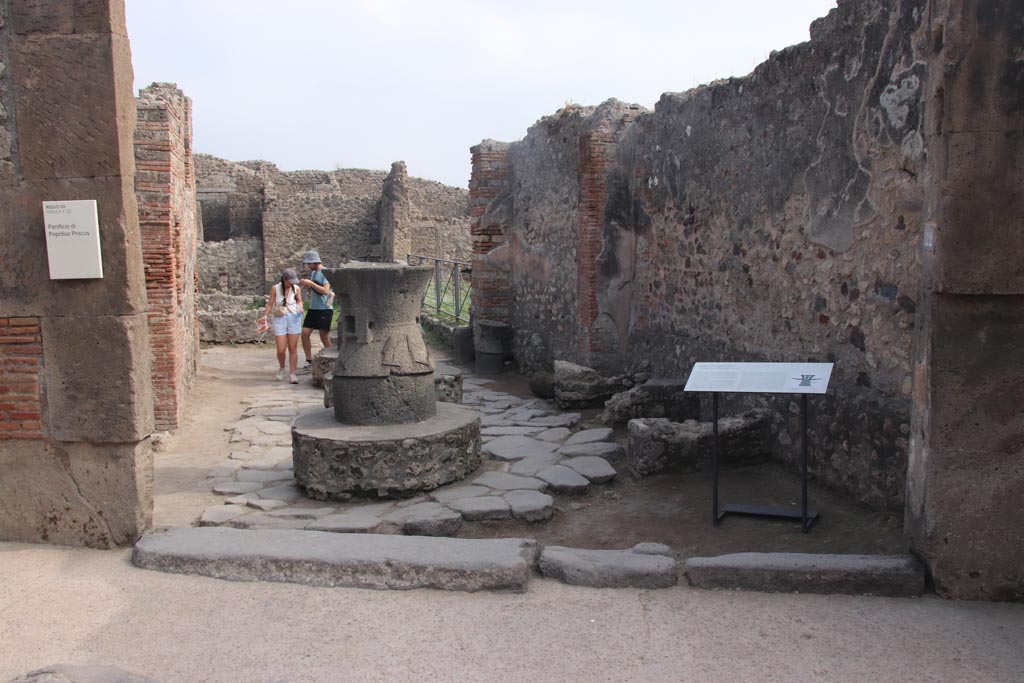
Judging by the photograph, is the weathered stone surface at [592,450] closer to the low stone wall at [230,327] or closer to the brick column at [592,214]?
the brick column at [592,214]

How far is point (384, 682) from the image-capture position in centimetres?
295

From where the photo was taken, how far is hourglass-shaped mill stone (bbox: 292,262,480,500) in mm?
5230

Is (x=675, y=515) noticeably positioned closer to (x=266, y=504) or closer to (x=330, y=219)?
(x=266, y=504)

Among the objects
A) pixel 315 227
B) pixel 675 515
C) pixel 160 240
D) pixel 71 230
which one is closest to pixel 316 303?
pixel 160 240

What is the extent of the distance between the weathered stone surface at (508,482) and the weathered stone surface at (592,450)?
27.2 inches

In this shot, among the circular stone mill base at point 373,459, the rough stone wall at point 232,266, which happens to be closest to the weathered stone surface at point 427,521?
the circular stone mill base at point 373,459

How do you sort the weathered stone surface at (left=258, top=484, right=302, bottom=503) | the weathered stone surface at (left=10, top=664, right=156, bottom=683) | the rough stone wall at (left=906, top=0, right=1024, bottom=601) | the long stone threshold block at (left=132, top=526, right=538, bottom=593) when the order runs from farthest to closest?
the weathered stone surface at (left=258, top=484, right=302, bottom=503)
the long stone threshold block at (left=132, top=526, right=538, bottom=593)
the rough stone wall at (left=906, top=0, right=1024, bottom=601)
the weathered stone surface at (left=10, top=664, right=156, bottom=683)

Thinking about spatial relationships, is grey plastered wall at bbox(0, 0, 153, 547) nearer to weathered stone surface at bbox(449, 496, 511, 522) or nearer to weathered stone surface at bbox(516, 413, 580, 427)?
weathered stone surface at bbox(449, 496, 511, 522)

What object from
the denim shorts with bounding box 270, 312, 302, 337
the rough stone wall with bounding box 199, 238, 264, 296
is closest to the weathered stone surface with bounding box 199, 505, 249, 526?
the denim shorts with bounding box 270, 312, 302, 337

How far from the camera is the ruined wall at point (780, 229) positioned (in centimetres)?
436

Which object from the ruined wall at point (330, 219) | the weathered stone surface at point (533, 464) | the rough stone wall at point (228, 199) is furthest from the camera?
the rough stone wall at point (228, 199)

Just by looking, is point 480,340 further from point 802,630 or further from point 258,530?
point 802,630

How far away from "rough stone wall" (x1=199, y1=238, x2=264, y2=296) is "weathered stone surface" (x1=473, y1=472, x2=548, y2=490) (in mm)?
19128

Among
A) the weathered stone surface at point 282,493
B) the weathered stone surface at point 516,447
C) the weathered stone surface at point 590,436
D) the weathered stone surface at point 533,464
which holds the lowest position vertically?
the weathered stone surface at point 282,493
